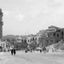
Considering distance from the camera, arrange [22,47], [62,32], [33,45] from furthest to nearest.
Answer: [22,47]
[33,45]
[62,32]

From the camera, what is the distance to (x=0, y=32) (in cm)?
10425

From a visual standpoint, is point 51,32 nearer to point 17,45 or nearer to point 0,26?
point 0,26

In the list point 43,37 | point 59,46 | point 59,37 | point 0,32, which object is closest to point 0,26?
→ point 0,32

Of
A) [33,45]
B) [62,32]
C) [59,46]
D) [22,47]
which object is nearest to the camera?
[59,46]

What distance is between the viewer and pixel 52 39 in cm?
10188

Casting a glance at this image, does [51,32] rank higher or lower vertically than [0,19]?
lower

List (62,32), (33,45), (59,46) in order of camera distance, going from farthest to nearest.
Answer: (33,45)
(62,32)
(59,46)

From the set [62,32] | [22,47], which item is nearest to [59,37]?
[62,32]

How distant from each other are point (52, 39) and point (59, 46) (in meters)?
24.4

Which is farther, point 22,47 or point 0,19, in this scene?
point 22,47

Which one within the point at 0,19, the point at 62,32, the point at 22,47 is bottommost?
the point at 22,47

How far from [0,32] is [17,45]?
1662 inches

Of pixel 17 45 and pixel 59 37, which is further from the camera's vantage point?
pixel 17 45

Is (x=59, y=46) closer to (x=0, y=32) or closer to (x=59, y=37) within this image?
(x=59, y=37)
